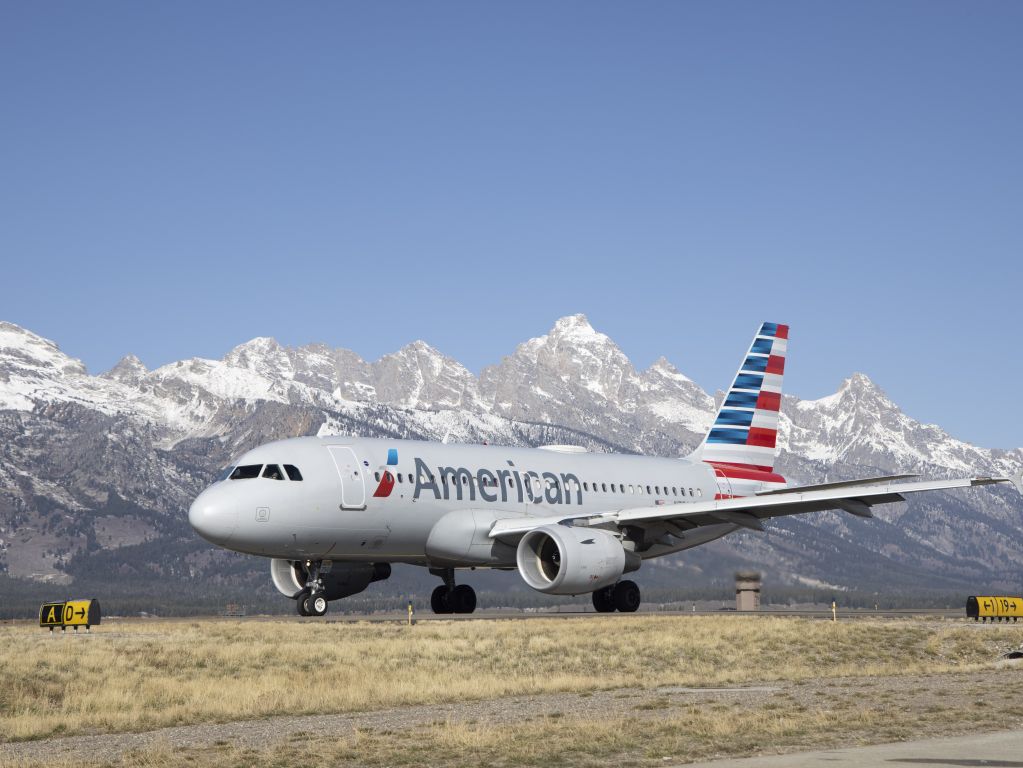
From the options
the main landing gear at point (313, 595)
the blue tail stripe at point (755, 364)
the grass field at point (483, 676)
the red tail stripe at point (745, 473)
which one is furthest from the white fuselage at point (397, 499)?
the blue tail stripe at point (755, 364)

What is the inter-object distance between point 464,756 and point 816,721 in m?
5.40

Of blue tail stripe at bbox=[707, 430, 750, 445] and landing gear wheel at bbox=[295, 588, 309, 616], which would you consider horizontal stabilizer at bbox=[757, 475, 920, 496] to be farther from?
landing gear wheel at bbox=[295, 588, 309, 616]

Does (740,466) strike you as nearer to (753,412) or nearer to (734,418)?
(734,418)

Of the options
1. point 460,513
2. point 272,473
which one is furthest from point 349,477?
point 460,513

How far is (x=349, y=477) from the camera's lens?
3994 cm

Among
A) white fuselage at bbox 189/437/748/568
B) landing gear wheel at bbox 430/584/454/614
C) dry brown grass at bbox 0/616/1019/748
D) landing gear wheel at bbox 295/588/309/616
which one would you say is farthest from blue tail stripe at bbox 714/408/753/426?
landing gear wheel at bbox 295/588/309/616

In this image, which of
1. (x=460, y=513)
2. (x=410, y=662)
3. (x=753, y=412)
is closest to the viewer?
(x=410, y=662)

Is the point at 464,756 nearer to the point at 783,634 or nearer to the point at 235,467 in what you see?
the point at 783,634

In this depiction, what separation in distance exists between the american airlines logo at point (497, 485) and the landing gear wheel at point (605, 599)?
304 cm

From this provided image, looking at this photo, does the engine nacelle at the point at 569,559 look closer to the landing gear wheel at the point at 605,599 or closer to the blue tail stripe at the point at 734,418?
the landing gear wheel at the point at 605,599

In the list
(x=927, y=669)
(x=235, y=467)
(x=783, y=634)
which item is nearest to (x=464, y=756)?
(x=927, y=669)

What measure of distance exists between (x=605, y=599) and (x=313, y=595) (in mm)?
10097

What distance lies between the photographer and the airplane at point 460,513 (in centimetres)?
3881

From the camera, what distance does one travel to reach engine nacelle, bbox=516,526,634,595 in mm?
39875
